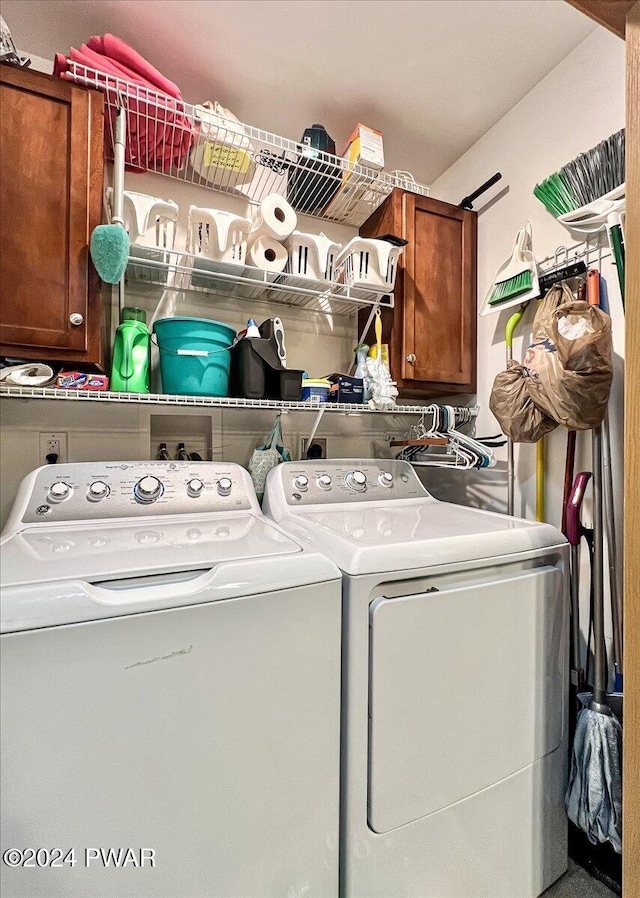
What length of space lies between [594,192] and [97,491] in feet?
6.27

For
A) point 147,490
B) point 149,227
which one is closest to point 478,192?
point 149,227

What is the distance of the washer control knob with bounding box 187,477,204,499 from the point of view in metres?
1.40

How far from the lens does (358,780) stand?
3.14ft

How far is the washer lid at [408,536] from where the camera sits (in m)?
1.00

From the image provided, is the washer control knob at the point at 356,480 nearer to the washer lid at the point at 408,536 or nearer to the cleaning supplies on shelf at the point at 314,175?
the washer lid at the point at 408,536

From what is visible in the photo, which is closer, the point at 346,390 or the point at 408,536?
the point at 408,536

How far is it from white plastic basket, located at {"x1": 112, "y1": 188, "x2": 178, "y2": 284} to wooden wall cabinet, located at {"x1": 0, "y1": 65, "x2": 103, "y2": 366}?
0.38 feet

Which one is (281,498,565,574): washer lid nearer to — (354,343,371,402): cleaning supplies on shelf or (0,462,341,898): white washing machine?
(0,462,341,898): white washing machine

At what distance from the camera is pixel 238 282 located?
167 cm

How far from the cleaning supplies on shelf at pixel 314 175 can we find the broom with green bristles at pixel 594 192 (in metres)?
0.84

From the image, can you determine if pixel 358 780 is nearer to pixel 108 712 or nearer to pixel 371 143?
pixel 108 712

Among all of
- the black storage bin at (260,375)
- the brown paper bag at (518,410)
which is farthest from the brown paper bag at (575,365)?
the black storage bin at (260,375)

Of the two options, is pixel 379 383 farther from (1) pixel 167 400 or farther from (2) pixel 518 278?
(1) pixel 167 400

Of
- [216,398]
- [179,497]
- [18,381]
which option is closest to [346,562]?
[179,497]
